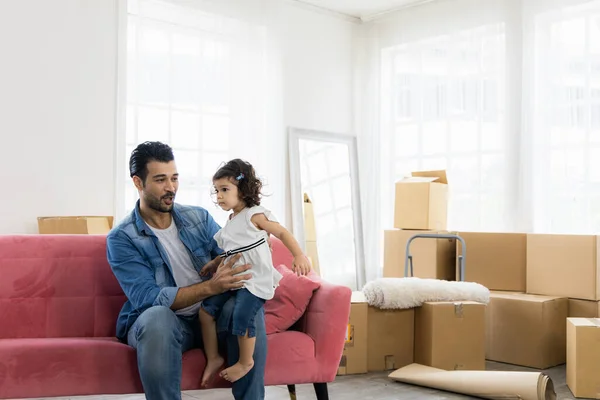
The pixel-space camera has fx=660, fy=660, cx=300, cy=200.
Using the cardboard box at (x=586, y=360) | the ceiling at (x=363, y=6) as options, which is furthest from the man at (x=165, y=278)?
the ceiling at (x=363, y=6)

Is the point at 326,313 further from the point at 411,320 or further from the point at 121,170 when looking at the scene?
the point at 121,170

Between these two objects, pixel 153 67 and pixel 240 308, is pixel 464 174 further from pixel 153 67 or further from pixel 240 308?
pixel 240 308

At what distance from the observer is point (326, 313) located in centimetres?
247

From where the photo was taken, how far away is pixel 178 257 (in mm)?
2447

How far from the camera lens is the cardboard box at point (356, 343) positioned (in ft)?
11.4

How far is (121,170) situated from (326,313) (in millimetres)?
2406

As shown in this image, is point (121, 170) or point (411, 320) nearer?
point (411, 320)

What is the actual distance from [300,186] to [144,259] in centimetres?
304

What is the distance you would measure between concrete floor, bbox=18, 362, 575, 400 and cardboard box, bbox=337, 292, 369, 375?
2.0 inches

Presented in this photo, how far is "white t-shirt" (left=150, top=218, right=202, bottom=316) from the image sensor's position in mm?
2420


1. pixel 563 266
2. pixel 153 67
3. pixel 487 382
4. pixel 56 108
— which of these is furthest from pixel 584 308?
pixel 56 108

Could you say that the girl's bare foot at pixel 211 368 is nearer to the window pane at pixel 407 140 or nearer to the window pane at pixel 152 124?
the window pane at pixel 152 124

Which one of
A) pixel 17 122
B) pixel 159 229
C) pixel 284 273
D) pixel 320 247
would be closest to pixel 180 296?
pixel 159 229

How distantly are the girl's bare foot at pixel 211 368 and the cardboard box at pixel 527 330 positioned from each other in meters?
2.21
